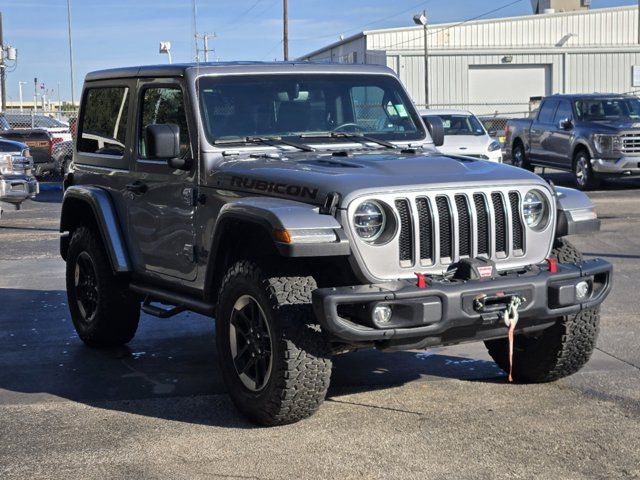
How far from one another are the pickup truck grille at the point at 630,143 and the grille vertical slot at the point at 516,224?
49.0 ft

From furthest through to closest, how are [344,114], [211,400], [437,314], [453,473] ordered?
[344,114] → [211,400] → [437,314] → [453,473]

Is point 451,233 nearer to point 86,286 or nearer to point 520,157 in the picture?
point 86,286

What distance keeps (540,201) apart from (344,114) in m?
1.63

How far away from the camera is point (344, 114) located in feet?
22.6

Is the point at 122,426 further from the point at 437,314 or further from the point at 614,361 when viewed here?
the point at 614,361

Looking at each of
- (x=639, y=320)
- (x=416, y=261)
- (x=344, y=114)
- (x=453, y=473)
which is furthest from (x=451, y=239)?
(x=639, y=320)

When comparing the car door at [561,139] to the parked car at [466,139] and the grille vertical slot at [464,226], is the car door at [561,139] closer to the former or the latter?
the parked car at [466,139]

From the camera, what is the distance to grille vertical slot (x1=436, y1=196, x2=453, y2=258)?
5.45 m

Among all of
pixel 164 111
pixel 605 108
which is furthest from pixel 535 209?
pixel 605 108

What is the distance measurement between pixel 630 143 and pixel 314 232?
1594cm

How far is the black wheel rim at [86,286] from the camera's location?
759cm

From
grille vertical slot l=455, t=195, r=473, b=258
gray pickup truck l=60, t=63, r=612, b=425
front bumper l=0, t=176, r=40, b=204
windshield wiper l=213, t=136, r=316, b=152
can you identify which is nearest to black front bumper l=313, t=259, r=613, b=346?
gray pickup truck l=60, t=63, r=612, b=425

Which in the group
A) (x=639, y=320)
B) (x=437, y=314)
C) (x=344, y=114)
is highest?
(x=344, y=114)

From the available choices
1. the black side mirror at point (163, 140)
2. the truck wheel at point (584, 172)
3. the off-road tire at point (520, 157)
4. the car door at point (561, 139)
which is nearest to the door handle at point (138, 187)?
the black side mirror at point (163, 140)
